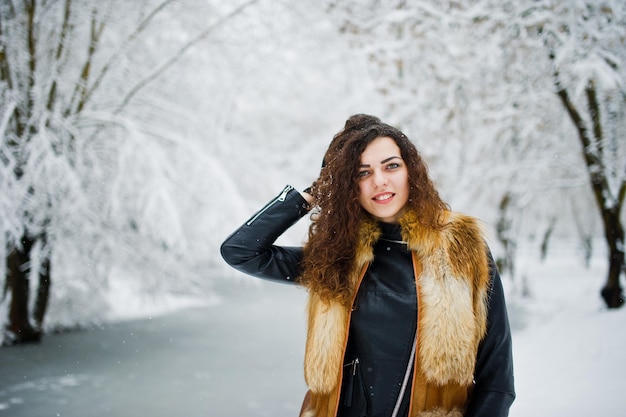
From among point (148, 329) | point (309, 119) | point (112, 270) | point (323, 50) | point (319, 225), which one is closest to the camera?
point (319, 225)

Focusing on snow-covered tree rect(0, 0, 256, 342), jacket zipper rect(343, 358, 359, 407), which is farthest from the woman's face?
snow-covered tree rect(0, 0, 256, 342)

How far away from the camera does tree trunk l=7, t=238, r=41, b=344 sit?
5707mm

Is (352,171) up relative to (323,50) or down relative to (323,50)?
down

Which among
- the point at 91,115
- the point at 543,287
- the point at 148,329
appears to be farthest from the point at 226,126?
the point at 543,287

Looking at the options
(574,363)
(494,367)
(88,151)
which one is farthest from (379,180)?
(88,151)

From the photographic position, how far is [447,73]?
244 inches

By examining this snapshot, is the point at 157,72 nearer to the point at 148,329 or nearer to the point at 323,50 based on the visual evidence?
the point at 323,50

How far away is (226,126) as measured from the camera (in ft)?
27.8

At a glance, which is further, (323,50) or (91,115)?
(323,50)

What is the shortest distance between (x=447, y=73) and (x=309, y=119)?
8.22 metres

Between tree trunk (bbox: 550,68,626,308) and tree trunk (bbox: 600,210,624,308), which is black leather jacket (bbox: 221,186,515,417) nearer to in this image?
tree trunk (bbox: 550,68,626,308)

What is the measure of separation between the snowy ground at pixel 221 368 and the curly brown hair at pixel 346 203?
2865 mm

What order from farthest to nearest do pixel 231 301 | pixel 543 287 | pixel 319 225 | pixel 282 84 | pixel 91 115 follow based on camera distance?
1. pixel 543 287
2. pixel 231 301
3. pixel 282 84
4. pixel 91 115
5. pixel 319 225

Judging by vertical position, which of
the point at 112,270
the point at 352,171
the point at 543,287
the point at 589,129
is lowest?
the point at 543,287
